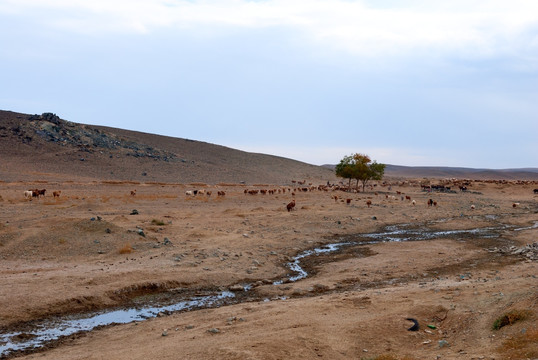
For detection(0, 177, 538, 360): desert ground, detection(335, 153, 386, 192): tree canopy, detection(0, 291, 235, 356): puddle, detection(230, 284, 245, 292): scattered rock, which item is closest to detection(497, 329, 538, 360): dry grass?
detection(0, 177, 538, 360): desert ground

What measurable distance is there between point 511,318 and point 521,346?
134 cm

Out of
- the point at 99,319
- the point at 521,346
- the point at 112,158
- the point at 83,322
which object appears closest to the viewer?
the point at 521,346

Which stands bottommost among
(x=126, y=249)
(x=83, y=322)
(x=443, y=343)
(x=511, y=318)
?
(x=83, y=322)

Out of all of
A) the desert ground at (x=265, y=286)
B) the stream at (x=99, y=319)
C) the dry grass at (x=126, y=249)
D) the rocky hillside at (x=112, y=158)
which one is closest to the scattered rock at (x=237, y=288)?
the desert ground at (x=265, y=286)

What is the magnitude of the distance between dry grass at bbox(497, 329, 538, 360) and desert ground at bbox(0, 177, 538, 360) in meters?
0.03

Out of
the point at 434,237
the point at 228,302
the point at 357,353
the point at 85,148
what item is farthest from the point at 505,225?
the point at 85,148

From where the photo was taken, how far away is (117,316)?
1247 centimetres

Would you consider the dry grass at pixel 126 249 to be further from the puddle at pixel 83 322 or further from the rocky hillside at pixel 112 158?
the rocky hillside at pixel 112 158

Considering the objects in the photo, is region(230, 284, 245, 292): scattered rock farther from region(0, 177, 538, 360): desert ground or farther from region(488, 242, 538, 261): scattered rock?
region(488, 242, 538, 261): scattered rock

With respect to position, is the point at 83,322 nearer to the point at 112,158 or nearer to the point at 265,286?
the point at 265,286

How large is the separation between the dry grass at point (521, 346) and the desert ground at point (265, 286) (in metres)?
0.03

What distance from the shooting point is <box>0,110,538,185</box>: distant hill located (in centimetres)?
7056

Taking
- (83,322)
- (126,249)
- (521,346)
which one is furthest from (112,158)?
(521,346)

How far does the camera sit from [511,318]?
9.17 meters
